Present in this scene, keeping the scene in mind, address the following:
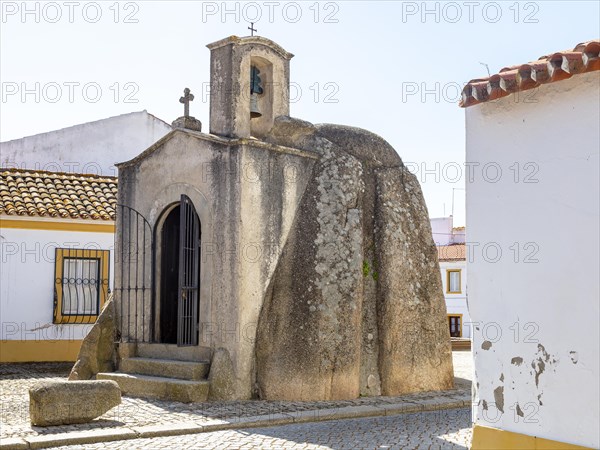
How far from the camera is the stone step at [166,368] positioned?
1106 cm

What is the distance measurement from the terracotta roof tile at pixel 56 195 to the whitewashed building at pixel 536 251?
11595mm

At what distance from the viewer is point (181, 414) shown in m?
9.70

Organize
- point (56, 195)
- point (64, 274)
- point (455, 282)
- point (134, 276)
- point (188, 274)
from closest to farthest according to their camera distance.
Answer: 1. point (188, 274)
2. point (134, 276)
3. point (64, 274)
4. point (56, 195)
5. point (455, 282)

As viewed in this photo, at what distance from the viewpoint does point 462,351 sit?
25.1m

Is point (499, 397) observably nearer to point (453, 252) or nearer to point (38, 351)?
point (38, 351)

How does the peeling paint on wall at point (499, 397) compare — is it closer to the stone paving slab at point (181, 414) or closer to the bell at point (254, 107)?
the stone paving slab at point (181, 414)

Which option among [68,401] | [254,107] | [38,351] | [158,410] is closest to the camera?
[68,401]

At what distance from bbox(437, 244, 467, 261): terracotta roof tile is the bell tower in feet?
83.8

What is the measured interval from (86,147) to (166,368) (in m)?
12.5

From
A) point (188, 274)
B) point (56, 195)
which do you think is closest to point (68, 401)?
point (188, 274)

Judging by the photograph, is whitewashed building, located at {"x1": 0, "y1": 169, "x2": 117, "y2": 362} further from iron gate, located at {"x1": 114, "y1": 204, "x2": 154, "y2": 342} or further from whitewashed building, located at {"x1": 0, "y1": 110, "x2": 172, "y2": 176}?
whitewashed building, located at {"x1": 0, "y1": 110, "x2": 172, "y2": 176}

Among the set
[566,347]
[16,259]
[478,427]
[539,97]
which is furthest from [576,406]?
[16,259]

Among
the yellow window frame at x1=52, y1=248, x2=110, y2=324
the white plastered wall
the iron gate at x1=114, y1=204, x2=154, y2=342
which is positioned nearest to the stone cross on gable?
the iron gate at x1=114, y1=204, x2=154, y2=342

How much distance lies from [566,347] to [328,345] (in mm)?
5451
